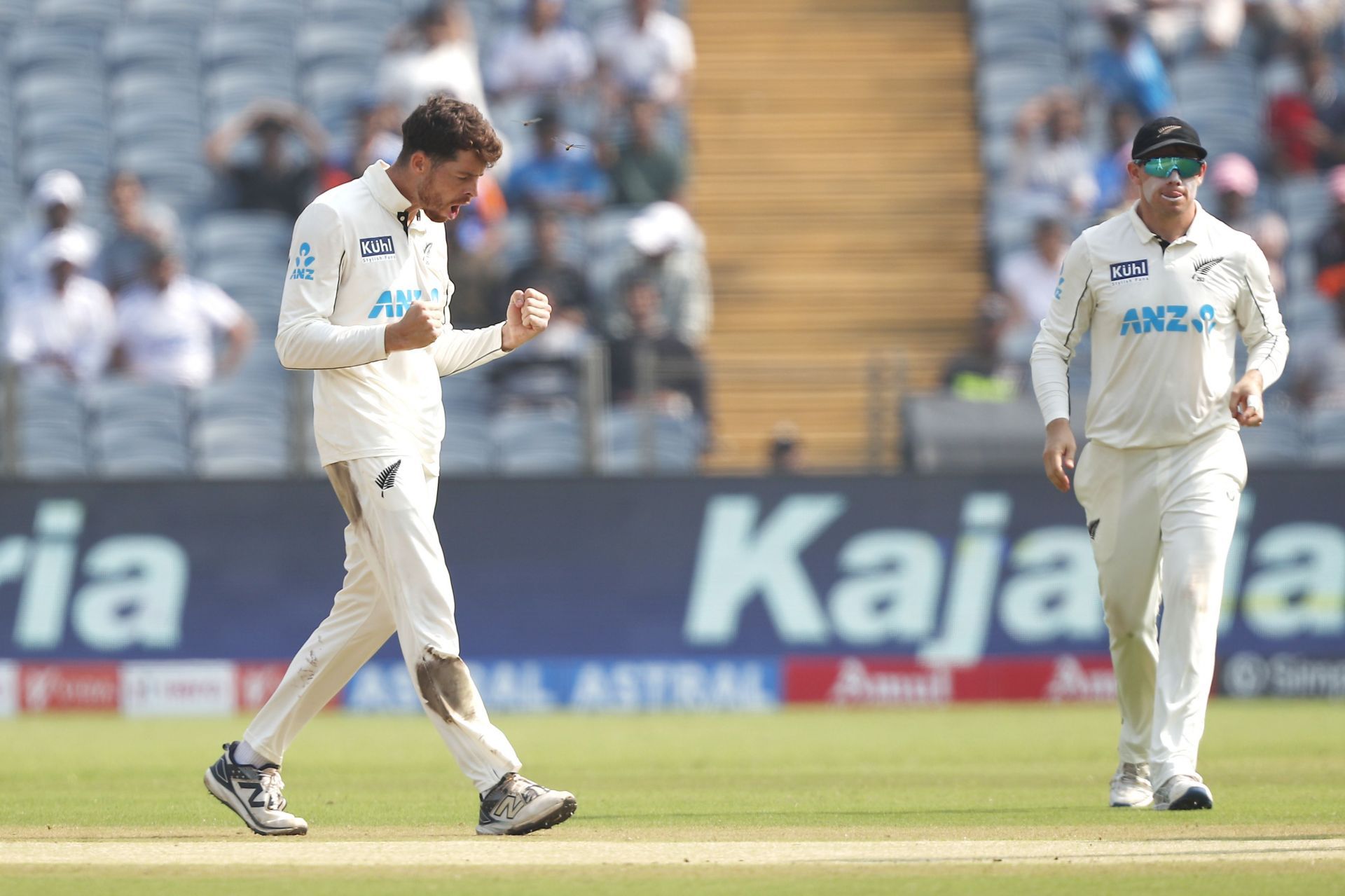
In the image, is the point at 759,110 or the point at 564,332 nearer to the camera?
the point at 564,332

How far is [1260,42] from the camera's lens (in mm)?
18984

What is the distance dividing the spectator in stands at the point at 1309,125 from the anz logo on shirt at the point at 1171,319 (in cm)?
1092

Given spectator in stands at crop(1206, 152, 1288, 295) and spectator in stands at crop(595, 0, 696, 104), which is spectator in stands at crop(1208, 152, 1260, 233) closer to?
spectator in stands at crop(1206, 152, 1288, 295)

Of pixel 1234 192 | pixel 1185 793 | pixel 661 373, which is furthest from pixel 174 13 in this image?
pixel 1185 793

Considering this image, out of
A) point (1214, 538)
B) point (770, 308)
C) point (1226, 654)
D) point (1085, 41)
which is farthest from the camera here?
point (1085, 41)

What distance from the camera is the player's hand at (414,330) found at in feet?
20.0

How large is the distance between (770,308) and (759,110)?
2627 mm

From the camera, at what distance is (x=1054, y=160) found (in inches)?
683

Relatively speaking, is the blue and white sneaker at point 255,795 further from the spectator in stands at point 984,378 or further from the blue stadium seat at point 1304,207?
the blue stadium seat at point 1304,207

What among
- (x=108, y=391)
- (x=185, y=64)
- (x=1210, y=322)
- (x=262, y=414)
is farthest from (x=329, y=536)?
(x=1210, y=322)

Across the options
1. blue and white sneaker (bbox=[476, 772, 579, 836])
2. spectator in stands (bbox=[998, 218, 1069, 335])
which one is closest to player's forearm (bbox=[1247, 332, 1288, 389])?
blue and white sneaker (bbox=[476, 772, 579, 836])

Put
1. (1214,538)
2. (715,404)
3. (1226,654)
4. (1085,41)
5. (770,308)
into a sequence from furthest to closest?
(1085,41)
(770,308)
(715,404)
(1226,654)
(1214,538)

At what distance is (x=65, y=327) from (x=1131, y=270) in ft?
32.5

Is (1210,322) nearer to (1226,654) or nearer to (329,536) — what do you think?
(1226,654)
